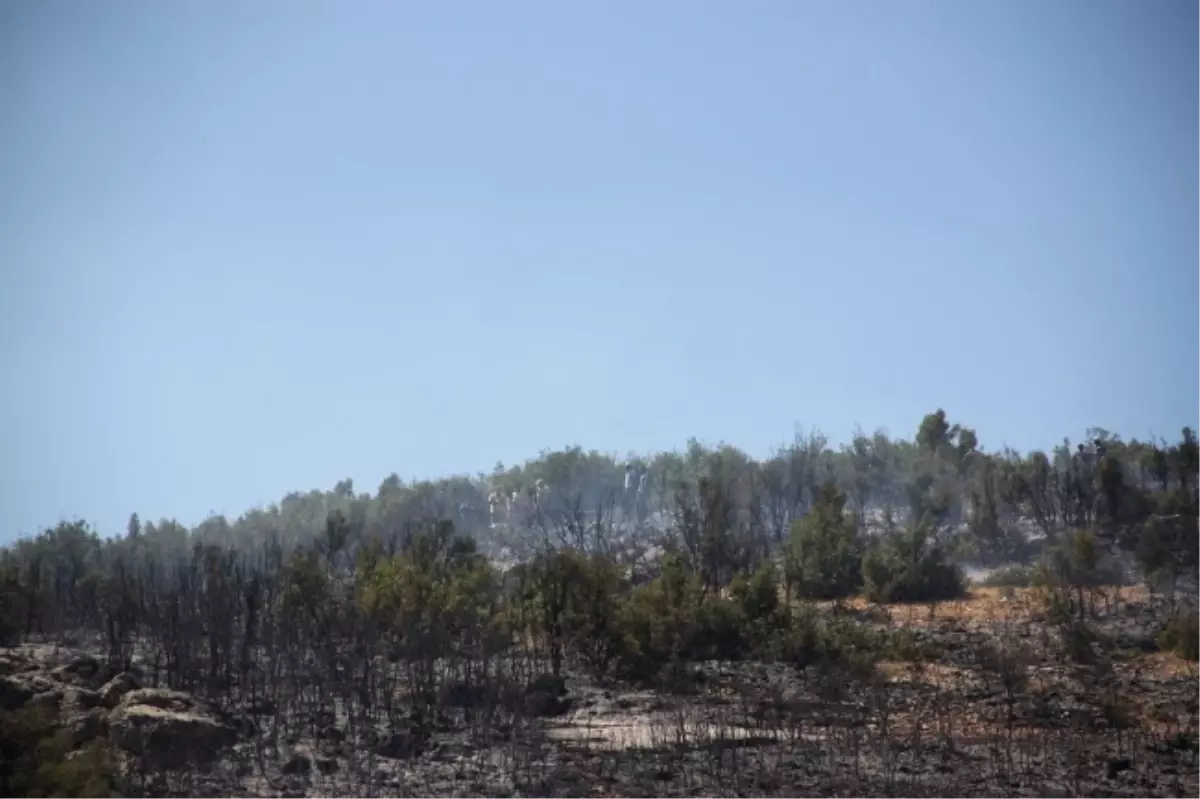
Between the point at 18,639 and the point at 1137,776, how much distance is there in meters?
33.4

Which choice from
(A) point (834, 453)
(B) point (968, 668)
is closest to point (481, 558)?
(B) point (968, 668)

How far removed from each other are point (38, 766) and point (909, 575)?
33.5 metres

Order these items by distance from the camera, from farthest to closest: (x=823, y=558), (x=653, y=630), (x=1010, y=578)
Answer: (x=1010, y=578)
(x=823, y=558)
(x=653, y=630)

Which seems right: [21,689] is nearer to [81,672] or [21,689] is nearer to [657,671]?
[81,672]

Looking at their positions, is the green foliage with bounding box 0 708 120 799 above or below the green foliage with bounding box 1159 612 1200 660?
above

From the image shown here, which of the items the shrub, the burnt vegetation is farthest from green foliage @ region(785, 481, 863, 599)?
the shrub

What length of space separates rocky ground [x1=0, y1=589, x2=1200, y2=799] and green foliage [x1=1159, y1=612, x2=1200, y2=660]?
0.39m

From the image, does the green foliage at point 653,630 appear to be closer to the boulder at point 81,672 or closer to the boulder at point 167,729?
the boulder at point 167,729

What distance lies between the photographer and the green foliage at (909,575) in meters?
41.9

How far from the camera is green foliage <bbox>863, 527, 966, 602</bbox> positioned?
137 feet

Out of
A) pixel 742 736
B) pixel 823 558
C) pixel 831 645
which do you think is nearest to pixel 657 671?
pixel 831 645

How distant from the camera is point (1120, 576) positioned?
42094mm

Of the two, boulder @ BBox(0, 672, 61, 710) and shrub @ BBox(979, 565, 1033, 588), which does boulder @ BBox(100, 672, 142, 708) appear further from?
shrub @ BBox(979, 565, 1033, 588)

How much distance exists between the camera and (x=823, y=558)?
43.3m
